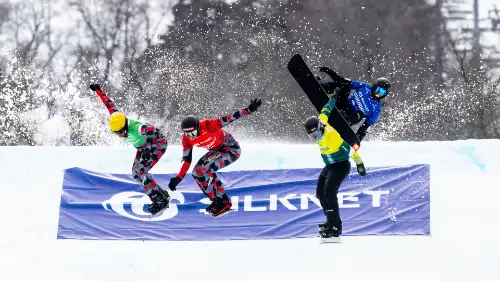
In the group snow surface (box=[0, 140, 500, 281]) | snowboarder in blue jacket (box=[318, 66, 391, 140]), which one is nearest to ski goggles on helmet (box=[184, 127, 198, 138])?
snowboarder in blue jacket (box=[318, 66, 391, 140])

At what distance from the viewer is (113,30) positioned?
75.7 ft

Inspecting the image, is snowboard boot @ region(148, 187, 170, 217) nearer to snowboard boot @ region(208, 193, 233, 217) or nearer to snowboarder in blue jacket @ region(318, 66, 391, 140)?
snowboard boot @ region(208, 193, 233, 217)

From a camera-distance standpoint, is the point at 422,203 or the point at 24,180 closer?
the point at 422,203

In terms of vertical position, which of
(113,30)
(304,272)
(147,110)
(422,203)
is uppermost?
(113,30)

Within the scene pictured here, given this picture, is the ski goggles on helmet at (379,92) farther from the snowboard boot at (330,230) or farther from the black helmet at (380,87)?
the snowboard boot at (330,230)

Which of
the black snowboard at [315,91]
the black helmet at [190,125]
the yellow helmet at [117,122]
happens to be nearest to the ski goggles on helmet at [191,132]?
the black helmet at [190,125]

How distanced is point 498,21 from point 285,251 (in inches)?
613

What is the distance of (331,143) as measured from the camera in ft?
27.2

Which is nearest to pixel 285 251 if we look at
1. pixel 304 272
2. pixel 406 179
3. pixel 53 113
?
pixel 304 272

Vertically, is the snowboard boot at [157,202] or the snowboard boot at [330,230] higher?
the snowboard boot at [157,202]

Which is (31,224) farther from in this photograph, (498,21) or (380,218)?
(498,21)

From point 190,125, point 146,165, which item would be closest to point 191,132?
point 190,125

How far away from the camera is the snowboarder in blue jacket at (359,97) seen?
8.25 meters

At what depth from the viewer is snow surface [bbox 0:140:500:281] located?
8992 millimetres
